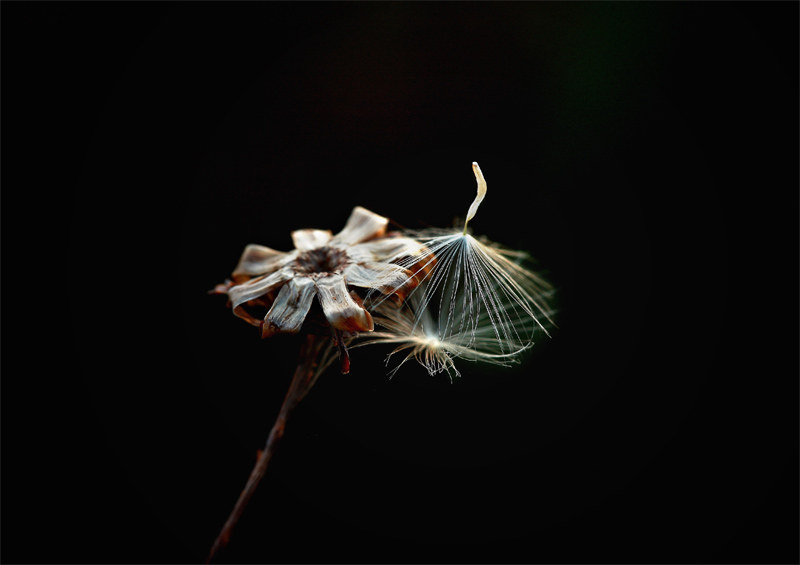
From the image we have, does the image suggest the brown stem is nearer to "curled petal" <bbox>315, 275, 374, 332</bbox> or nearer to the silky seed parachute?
the silky seed parachute

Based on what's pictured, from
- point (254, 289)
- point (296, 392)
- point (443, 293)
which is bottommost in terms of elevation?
point (296, 392)

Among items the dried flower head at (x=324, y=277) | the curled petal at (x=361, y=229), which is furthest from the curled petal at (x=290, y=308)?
the curled petal at (x=361, y=229)

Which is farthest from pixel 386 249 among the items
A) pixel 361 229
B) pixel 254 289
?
pixel 254 289

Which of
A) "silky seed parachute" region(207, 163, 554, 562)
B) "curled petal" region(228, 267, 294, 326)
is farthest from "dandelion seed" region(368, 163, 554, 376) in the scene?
"curled petal" region(228, 267, 294, 326)

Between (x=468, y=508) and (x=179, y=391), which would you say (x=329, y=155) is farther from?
(x=468, y=508)

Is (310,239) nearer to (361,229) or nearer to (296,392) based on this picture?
(361,229)

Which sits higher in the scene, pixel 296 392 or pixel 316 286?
pixel 316 286
